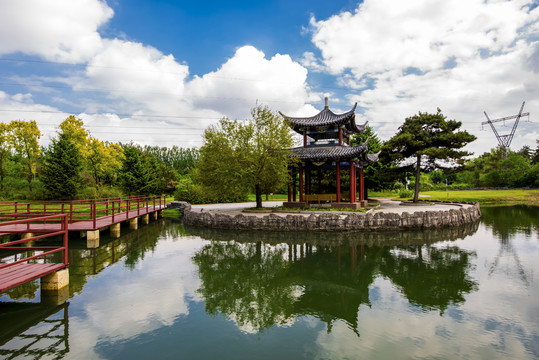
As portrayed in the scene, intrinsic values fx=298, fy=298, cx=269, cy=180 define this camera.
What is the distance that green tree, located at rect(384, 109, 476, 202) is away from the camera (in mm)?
26547

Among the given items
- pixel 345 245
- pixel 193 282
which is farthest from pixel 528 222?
pixel 193 282

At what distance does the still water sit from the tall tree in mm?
28861

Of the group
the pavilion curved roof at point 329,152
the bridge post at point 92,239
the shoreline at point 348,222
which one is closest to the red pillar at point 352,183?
the pavilion curved roof at point 329,152

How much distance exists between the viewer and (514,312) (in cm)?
615

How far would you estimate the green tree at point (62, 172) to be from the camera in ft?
91.0

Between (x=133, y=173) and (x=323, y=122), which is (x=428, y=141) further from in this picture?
(x=133, y=173)

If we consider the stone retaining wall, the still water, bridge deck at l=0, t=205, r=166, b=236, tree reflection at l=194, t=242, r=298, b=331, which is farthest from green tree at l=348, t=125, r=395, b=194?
bridge deck at l=0, t=205, r=166, b=236

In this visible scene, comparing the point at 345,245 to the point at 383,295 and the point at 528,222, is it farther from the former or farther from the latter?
the point at 528,222

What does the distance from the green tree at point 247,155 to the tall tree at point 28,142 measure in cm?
2320

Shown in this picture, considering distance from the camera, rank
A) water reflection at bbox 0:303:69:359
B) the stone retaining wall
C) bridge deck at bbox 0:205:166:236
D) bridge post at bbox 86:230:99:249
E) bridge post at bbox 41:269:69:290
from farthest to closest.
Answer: the stone retaining wall
bridge deck at bbox 0:205:166:236
bridge post at bbox 86:230:99:249
bridge post at bbox 41:269:69:290
water reflection at bbox 0:303:69:359

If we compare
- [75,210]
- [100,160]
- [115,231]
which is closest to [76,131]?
[100,160]

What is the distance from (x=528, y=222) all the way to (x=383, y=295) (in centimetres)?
1863

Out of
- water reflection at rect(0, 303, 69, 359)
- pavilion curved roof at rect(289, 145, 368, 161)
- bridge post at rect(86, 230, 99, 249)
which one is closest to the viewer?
water reflection at rect(0, 303, 69, 359)

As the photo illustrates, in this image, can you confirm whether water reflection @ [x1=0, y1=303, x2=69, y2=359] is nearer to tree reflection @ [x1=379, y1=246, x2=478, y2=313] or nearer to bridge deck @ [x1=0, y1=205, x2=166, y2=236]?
bridge deck @ [x1=0, y1=205, x2=166, y2=236]
